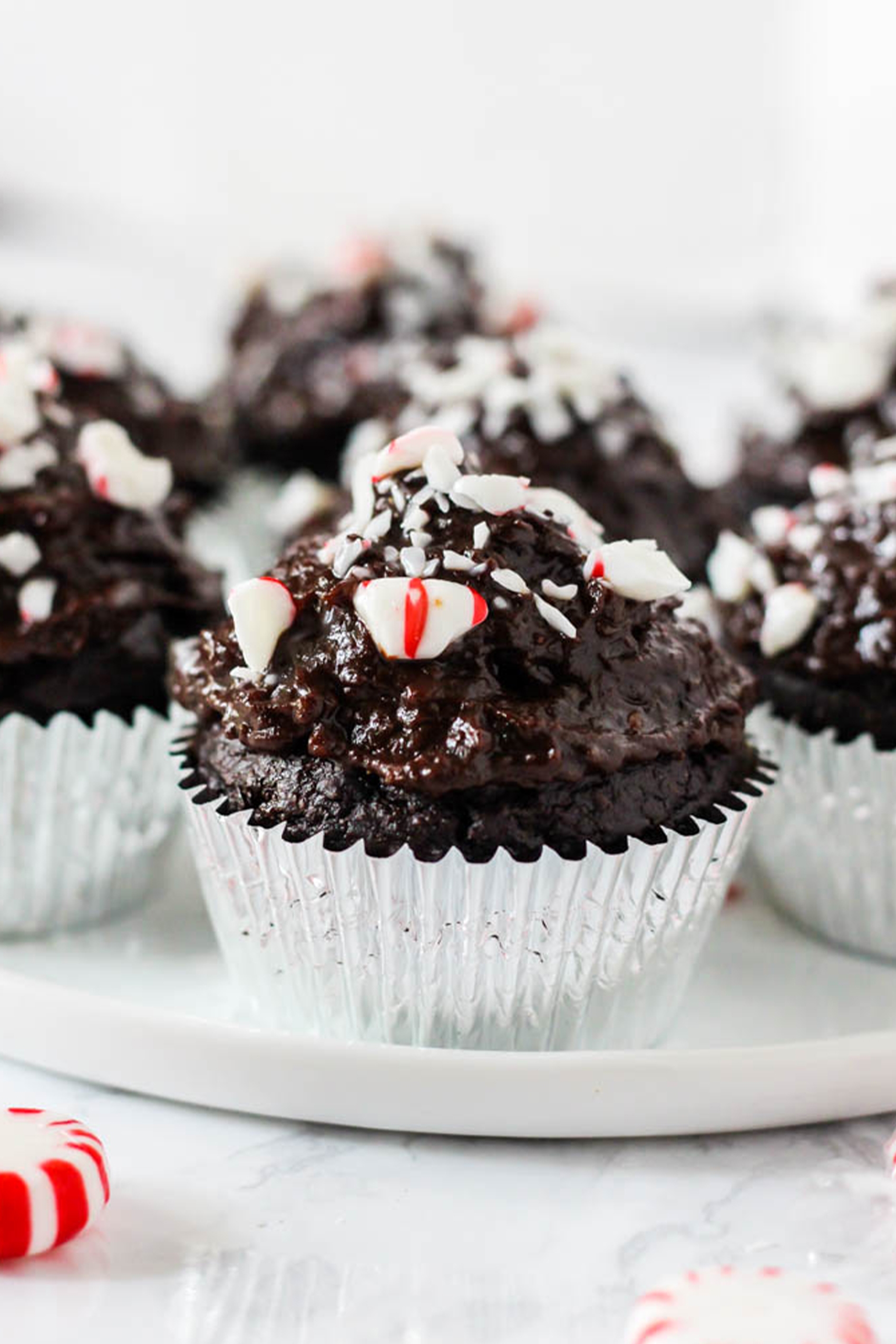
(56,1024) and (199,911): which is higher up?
(56,1024)

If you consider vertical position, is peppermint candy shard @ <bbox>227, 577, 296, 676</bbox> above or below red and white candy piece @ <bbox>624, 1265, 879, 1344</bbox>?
above

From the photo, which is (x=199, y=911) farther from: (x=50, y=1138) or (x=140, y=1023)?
(x=50, y=1138)

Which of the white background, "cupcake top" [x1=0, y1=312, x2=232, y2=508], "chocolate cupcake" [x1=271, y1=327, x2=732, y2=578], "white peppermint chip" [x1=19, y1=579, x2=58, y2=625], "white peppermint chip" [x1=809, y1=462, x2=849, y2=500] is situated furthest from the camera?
the white background

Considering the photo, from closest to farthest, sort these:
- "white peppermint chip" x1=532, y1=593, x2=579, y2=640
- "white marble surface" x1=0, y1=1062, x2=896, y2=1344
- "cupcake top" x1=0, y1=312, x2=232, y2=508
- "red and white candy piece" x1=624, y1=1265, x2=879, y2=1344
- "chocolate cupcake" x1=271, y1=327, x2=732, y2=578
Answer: "red and white candy piece" x1=624, y1=1265, x2=879, y2=1344
"white marble surface" x1=0, y1=1062, x2=896, y2=1344
"white peppermint chip" x1=532, y1=593, x2=579, y2=640
"chocolate cupcake" x1=271, y1=327, x2=732, y2=578
"cupcake top" x1=0, y1=312, x2=232, y2=508

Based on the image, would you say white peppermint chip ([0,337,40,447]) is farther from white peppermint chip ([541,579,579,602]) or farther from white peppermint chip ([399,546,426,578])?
white peppermint chip ([541,579,579,602])

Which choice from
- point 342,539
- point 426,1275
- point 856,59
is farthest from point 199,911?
point 856,59

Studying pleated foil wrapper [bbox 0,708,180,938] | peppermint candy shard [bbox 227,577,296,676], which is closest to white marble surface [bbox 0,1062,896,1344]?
pleated foil wrapper [bbox 0,708,180,938]

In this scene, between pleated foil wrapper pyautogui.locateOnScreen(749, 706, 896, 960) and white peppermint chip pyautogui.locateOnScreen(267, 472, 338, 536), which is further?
white peppermint chip pyautogui.locateOnScreen(267, 472, 338, 536)
